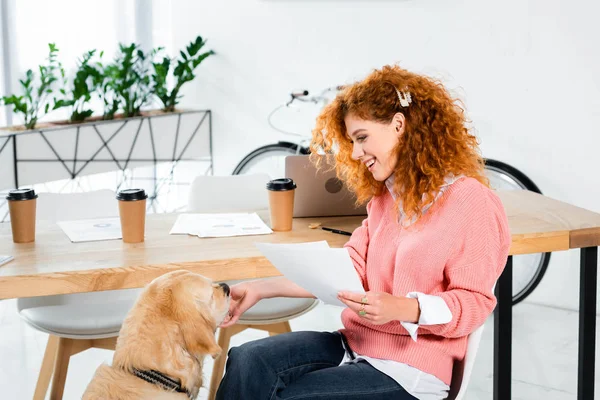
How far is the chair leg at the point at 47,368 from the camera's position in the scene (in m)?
2.44

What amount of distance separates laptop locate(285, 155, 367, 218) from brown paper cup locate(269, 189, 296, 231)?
139mm

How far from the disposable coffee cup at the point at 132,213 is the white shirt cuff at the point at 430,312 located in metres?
0.81

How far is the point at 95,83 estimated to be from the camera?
4129mm

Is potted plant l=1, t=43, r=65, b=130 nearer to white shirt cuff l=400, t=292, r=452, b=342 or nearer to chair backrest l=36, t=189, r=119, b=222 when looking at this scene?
chair backrest l=36, t=189, r=119, b=222

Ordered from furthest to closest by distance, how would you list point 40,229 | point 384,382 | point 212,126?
point 212,126
point 40,229
point 384,382

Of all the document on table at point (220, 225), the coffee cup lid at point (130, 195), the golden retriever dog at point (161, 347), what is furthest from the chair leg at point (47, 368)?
the golden retriever dog at point (161, 347)

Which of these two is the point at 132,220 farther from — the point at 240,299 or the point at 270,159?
the point at 270,159

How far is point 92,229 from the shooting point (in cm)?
217

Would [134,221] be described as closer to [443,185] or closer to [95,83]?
[443,185]

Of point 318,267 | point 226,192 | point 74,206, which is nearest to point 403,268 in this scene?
point 318,267

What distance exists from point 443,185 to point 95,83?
9.54 feet

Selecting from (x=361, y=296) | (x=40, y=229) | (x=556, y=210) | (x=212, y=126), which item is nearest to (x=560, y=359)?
(x=556, y=210)

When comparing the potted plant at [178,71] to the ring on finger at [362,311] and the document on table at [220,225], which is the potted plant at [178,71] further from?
the ring on finger at [362,311]

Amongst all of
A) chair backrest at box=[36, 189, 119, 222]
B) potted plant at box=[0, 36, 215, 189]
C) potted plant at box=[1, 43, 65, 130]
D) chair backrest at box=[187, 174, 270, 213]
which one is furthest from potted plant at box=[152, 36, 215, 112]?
chair backrest at box=[36, 189, 119, 222]
